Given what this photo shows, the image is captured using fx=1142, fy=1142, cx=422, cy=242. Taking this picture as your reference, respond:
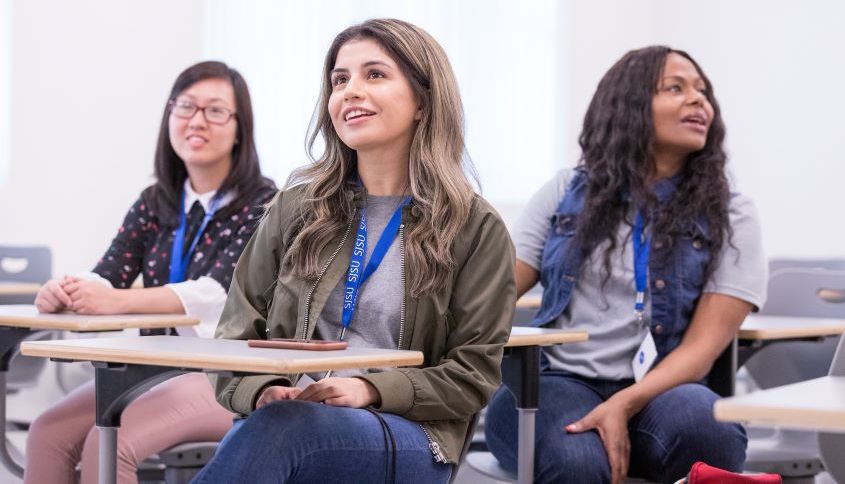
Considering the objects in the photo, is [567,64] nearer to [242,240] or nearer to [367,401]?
[242,240]

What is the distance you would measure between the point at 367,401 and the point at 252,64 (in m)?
5.14

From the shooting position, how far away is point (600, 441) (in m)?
2.36

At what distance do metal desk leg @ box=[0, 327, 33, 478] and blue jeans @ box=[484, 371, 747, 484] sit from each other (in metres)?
1.09

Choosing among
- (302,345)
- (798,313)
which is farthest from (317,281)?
(798,313)

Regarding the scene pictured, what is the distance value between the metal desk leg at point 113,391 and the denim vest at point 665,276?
103 centimetres

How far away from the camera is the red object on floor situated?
1747 mm

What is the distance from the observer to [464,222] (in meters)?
2.05

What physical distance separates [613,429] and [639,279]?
375 mm

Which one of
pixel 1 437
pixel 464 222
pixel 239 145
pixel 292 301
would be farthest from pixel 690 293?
pixel 1 437

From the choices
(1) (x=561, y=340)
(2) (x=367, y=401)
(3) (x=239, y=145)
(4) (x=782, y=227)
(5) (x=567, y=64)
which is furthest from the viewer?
(5) (x=567, y=64)

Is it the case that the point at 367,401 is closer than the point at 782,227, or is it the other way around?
the point at 367,401

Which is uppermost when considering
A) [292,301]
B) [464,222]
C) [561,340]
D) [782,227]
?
[464,222]

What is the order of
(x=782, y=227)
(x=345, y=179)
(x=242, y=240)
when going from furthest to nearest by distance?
(x=782, y=227), (x=242, y=240), (x=345, y=179)

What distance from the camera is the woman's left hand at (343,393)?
178cm
